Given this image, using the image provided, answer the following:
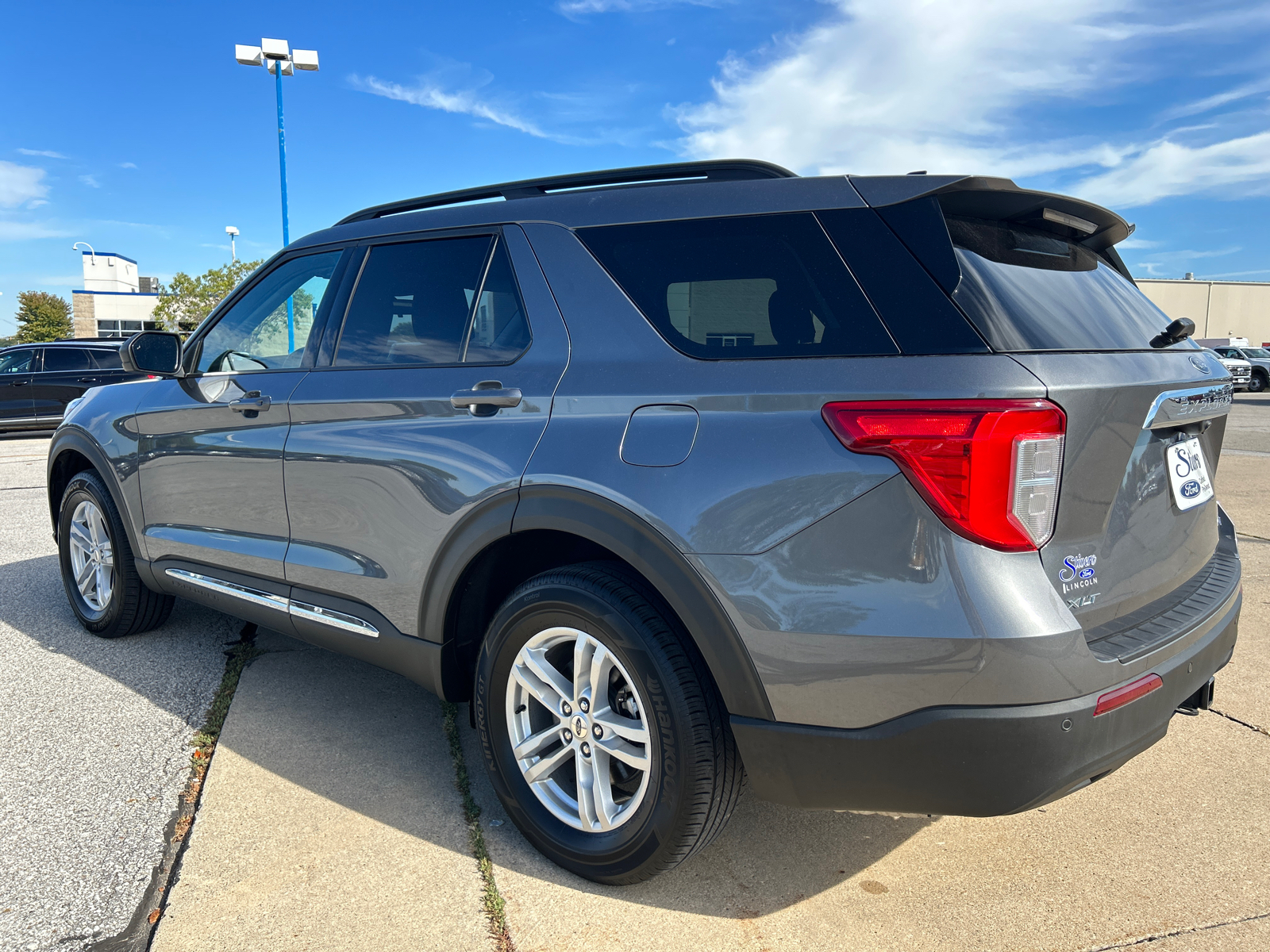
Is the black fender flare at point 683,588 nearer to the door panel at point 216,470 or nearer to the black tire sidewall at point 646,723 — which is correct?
the black tire sidewall at point 646,723

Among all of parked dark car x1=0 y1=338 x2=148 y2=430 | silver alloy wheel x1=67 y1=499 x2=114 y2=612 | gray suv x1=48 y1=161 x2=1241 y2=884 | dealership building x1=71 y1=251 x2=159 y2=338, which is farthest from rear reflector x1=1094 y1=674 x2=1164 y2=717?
dealership building x1=71 y1=251 x2=159 y2=338

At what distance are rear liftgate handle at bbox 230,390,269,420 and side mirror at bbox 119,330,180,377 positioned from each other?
57 centimetres

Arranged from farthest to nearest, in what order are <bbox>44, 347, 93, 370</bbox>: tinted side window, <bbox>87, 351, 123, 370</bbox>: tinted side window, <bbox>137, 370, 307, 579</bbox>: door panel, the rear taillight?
<bbox>87, 351, 123, 370</bbox>: tinted side window
<bbox>44, 347, 93, 370</bbox>: tinted side window
<bbox>137, 370, 307, 579</bbox>: door panel
the rear taillight

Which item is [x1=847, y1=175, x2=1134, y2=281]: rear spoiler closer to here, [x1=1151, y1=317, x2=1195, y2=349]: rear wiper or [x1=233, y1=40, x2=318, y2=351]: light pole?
[x1=1151, y1=317, x2=1195, y2=349]: rear wiper

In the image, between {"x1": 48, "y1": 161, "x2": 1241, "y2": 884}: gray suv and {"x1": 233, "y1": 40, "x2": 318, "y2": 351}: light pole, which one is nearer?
{"x1": 48, "y1": 161, "x2": 1241, "y2": 884}: gray suv

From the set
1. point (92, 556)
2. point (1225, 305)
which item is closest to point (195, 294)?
point (92, 556)

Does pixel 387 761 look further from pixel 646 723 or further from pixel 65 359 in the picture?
pixel 65 359

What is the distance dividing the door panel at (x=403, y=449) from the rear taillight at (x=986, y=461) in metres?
1.01

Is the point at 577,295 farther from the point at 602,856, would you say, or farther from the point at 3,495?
the point at 3,495

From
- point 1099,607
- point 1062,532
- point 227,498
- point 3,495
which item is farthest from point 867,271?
point 3,495

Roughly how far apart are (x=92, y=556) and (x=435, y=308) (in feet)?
8.98

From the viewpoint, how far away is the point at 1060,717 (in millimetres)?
1869

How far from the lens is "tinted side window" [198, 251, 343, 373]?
11.2 ft

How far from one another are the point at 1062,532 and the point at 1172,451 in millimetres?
597
